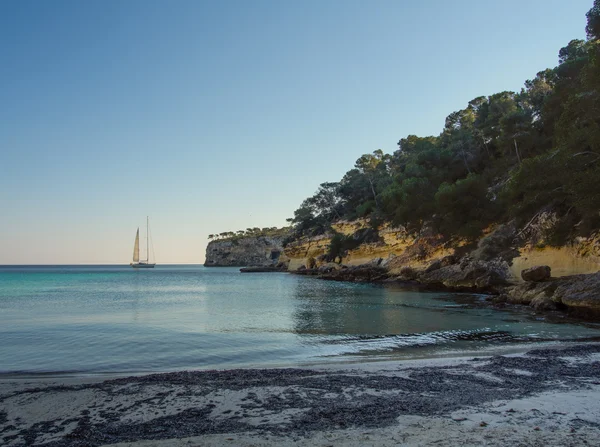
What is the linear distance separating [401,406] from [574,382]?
3.52 m

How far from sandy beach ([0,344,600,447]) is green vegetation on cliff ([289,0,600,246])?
53.5ft

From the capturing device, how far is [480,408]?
5.48 m

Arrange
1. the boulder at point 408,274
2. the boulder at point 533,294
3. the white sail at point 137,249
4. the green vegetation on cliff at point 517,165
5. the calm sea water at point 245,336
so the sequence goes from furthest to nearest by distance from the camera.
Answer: the white sail at point 137,249 < the boulder at point 408,274 < the green vegetation on cliff at point 517,165 < the boulder at point 533,294 < the calm sea water at point 245,336

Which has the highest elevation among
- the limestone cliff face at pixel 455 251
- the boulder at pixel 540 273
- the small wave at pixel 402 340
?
the limestone cliff face at pixel 455 251

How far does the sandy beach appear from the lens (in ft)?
14.9

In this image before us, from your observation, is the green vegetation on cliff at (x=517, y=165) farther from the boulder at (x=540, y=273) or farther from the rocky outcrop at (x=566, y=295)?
the rocky outcrop at (x=566, y=295)

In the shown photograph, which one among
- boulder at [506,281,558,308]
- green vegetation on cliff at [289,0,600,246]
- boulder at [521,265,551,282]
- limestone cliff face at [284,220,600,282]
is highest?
A: green vegetation on cliff at [289,0,600,246]

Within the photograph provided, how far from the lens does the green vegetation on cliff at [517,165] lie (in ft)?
69.1

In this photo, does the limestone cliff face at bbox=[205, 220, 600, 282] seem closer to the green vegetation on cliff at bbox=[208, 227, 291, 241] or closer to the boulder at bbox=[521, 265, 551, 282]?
the boulder at bbox=[521, 265, 551, 282]

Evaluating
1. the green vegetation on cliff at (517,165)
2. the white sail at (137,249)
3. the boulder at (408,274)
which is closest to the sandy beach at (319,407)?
the green vegetation on cliff at (517,165)

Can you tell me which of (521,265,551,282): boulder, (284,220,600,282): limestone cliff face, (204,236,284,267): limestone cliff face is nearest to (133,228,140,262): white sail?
(204,236,284,267): limestone cliff face

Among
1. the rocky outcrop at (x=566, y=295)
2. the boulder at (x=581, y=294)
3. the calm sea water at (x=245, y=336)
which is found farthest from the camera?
the rocky outcrop at (x=566, y=295)

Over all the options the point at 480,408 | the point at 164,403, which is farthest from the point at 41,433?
the point at 480,408

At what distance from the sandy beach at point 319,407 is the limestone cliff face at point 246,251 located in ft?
476
